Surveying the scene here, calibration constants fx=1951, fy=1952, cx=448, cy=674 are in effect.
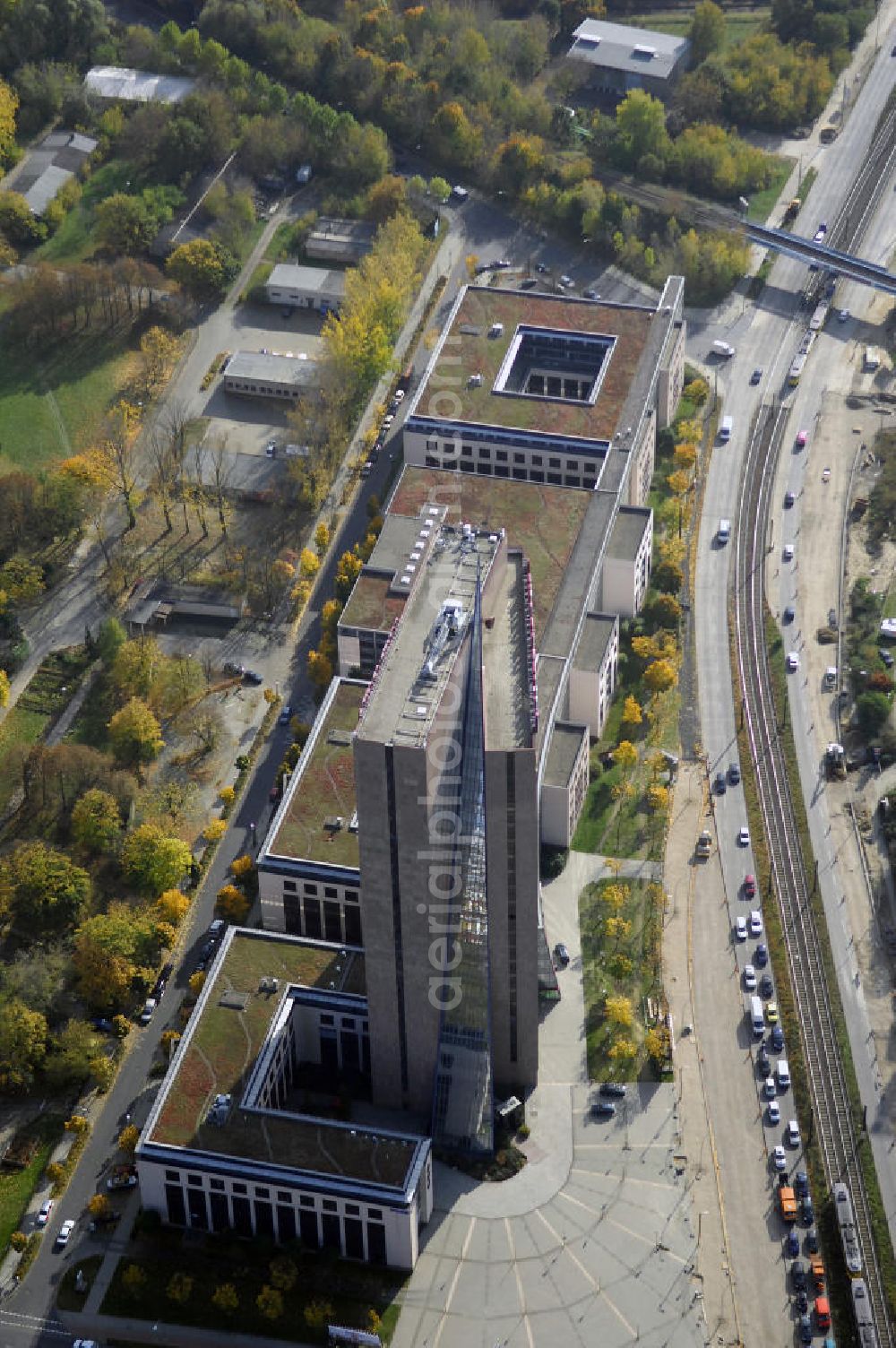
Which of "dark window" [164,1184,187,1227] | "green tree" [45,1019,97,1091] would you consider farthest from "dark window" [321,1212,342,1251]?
"green tree" [45,1019,97,1091]

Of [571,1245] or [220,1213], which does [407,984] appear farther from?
[571,1245]

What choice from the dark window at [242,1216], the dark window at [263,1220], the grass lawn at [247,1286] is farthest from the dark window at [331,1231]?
the dark window at [242,1216]

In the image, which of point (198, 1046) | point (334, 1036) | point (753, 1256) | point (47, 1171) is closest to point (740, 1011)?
point (753, 1256)

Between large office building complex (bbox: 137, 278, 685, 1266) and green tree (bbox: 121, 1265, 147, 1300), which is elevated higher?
large office building complex (bbox: 137, 278, 685, 1266)

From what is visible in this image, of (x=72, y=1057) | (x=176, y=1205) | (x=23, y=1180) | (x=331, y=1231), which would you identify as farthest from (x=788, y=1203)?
(x=23, y=1180)

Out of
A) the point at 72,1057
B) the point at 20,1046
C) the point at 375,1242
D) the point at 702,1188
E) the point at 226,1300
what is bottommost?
the point at 226,1300

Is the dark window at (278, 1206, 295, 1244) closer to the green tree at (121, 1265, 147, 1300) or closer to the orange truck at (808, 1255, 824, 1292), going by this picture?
the green tree at (121, 1265, 147, 1300)
